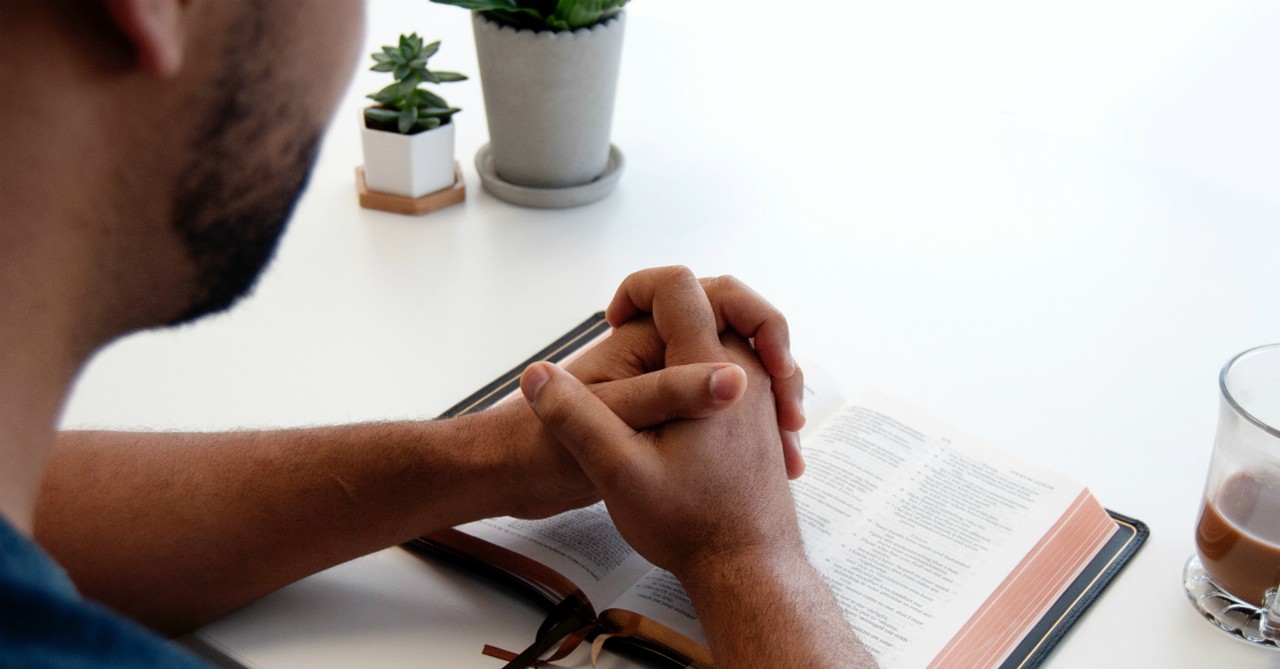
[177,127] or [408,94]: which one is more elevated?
[177,127]

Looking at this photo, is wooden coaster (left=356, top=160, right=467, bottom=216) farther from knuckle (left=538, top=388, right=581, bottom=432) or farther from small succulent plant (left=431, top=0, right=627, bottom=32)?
knuckle (left=538, top=388, right=581, bottom=432)

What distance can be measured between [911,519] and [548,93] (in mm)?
637

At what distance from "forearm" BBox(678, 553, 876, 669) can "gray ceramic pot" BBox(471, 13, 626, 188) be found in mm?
654

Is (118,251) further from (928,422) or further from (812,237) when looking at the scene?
(812,237)

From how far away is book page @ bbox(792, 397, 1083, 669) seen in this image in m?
0.81

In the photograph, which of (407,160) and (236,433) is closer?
(236,433)

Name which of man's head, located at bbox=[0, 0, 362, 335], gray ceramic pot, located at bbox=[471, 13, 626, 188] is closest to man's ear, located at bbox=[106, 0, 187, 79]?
man's head, located at bbox=[0, 0, 362, 335]

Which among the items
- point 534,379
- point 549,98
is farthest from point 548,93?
point 534,379

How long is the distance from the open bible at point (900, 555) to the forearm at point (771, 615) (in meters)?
0.03

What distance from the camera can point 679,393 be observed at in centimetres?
83

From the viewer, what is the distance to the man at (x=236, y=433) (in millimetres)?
458

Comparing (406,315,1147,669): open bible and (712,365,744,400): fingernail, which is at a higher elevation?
(712,365,744,400): fingernail

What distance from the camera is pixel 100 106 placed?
474 millimetres

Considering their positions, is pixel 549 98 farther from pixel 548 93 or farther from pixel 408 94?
pixel 408 94
